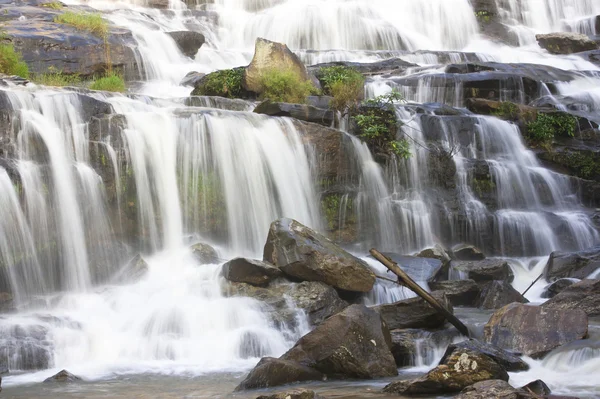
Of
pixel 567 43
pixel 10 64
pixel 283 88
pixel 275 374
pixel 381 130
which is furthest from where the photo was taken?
pixel 567 43

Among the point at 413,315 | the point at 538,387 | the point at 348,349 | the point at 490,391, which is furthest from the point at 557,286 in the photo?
the point at 490,391

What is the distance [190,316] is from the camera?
10.1 metres

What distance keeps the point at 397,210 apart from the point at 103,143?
5.71 m

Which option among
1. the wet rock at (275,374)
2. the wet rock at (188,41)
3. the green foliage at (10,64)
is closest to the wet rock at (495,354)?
the wet rock at (275,374)

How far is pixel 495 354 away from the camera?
7.82 metres

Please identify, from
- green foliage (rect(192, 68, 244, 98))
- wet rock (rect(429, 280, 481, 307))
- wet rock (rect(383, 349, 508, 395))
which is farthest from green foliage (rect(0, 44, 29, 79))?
wet rock (rect(383, 349, 508, 395))

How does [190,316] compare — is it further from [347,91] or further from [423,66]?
[423,66]

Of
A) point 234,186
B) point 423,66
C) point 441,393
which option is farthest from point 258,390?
point 423,66

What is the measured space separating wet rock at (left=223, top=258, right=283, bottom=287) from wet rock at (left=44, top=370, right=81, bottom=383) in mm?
2982

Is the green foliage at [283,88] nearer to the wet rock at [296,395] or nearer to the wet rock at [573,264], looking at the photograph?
the wet rock at [573,264]

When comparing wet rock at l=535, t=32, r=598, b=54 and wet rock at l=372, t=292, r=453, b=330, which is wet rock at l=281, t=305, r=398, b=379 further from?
wet rock at l=535, t=32, r=598, b=54

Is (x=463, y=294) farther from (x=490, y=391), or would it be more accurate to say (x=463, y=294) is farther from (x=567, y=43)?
(x=567, y=43)

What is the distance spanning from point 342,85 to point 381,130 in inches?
69.3

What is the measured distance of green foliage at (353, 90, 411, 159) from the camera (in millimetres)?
15609
